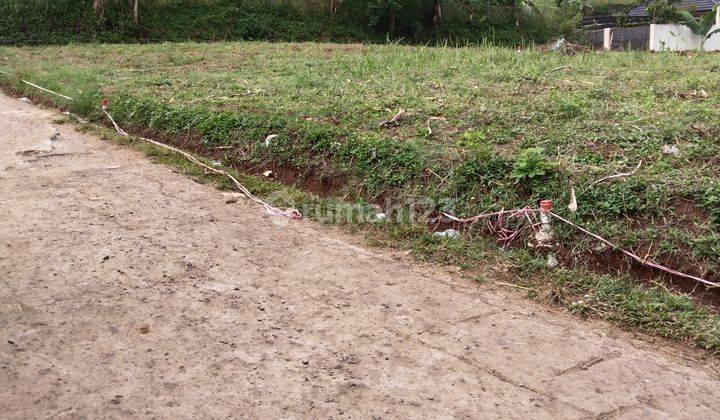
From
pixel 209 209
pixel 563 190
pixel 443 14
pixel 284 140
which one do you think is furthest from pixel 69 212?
pixel 443 14

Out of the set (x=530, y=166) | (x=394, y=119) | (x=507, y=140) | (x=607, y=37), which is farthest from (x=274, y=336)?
(x=607, y=37)

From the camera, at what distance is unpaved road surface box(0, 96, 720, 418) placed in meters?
2.81

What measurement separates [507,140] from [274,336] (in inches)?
103

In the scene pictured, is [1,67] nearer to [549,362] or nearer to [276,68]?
[276,68]

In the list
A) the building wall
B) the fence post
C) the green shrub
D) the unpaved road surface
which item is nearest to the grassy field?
the green shrub

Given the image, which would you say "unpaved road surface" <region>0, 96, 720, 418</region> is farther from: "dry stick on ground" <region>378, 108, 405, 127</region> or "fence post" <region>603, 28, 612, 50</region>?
"fence post" <region>603, 28, 612, 50</region>

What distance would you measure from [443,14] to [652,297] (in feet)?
62.9

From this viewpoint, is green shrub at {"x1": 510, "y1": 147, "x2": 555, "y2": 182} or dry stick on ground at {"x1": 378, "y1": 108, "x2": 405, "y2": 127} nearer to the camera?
green shrub at {"x1": 510, "y1": 147, "x2": 555, "y2": 182}

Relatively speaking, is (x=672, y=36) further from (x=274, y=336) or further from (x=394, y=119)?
(x=274, y=336)

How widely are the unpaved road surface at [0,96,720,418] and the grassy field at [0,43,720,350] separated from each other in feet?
1.31

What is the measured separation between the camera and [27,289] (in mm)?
3707

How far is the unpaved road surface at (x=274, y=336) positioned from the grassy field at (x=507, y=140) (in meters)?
0.40

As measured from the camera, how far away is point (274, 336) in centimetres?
331

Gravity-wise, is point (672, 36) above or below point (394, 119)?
above
